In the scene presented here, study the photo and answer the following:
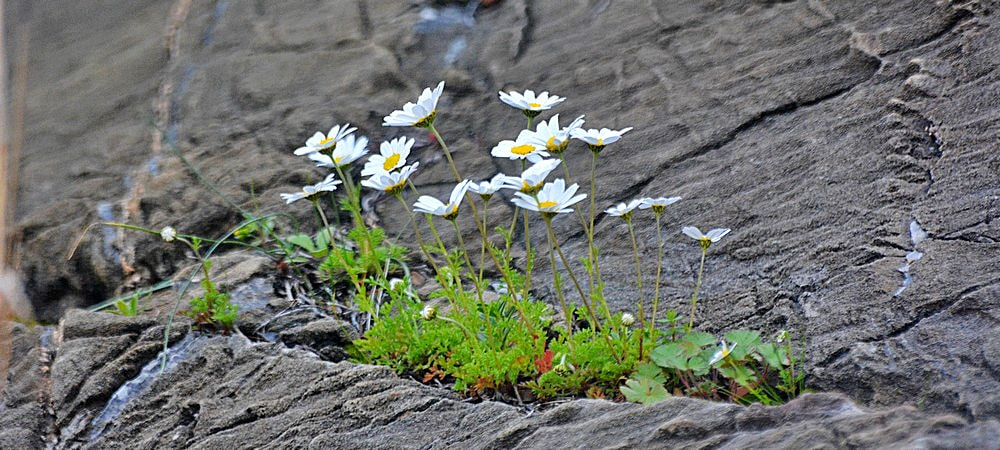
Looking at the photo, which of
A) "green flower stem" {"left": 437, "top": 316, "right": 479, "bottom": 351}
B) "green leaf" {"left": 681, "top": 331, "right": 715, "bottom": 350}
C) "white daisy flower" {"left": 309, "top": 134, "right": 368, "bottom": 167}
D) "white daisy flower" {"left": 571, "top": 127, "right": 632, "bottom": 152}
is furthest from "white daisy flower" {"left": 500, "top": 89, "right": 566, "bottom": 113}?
"green leaf" {"left": 681, "top": 331, "right": 715, "bottom": 350}

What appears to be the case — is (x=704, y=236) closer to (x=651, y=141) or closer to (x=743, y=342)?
(x=743, y=342)

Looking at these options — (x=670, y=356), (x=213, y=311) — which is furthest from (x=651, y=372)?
(x=213, y=311)

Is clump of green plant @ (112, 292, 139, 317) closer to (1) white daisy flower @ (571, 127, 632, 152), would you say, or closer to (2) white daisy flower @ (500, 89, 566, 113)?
(2) white daisy flower @ (500, 89, 566, 113)

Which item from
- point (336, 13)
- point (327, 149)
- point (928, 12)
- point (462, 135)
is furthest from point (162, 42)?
point (928, 12)

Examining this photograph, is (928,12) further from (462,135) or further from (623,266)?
(462,135)

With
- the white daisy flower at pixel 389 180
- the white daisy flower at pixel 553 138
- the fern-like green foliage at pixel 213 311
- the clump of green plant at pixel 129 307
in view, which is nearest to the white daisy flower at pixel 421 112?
the white daisy flower at pixel 389 180

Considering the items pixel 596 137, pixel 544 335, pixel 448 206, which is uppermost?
pixel 596 137

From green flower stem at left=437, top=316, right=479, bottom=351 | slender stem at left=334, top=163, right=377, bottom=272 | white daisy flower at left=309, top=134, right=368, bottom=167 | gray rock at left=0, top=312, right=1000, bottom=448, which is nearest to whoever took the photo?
gray rock at left=0, top=312, right=1000, bottom=448
